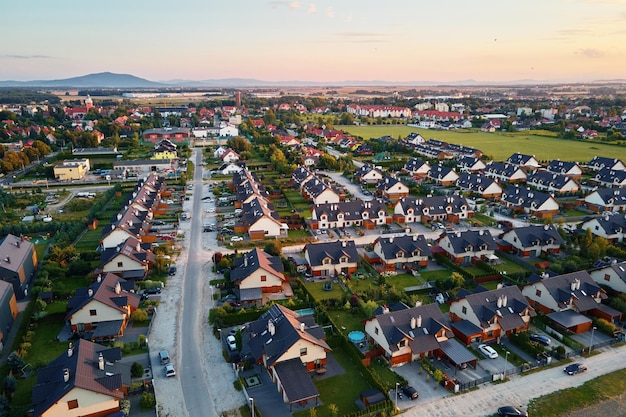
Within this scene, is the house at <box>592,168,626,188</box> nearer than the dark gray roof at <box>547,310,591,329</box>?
No

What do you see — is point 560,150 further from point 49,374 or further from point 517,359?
point 49,374

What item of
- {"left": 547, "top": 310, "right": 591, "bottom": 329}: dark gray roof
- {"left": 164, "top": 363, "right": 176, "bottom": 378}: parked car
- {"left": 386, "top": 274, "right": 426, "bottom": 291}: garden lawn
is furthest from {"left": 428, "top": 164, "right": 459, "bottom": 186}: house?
{"left": 164, "top": 363, "right": 176, "bottom": 378}: parked car

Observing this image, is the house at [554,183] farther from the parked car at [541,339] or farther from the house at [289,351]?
the house at [289,351]

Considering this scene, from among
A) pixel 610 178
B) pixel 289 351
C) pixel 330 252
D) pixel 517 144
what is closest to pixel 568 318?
pixel 330 252

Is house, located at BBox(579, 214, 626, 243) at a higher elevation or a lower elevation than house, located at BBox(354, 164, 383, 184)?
lower

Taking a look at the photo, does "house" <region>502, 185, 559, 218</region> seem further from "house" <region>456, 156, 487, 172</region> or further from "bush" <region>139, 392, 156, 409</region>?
"bush" <region>139, 392, 156, 409</region>

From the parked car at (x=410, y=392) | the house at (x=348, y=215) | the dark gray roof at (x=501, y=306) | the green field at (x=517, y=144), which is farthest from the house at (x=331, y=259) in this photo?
the green field at (x=517, y=144)

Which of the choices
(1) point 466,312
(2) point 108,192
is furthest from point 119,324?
(2) point 108,192
